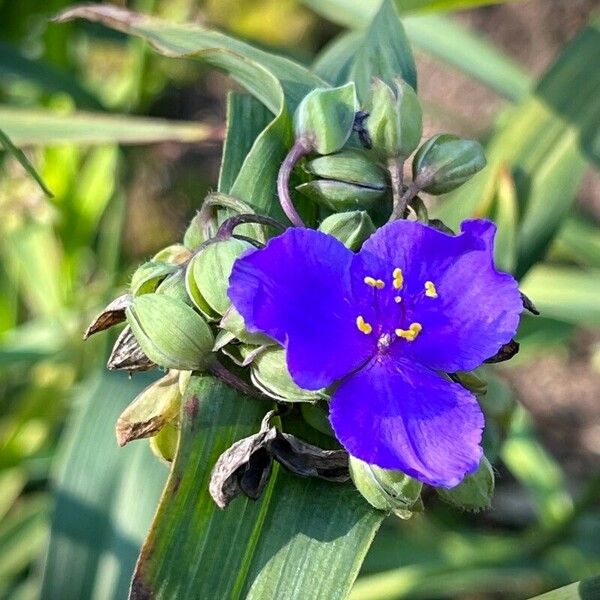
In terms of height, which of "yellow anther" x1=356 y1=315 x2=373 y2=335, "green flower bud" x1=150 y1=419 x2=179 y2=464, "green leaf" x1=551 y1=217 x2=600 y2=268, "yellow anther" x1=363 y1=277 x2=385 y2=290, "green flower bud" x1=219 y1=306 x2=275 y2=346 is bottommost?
"green leaf" x1=551 y1=217 x2=600 y2=268

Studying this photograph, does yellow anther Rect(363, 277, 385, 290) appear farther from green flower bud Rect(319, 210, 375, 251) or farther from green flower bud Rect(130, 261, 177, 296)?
green flower bud Rect(130, 261, 177, 296)

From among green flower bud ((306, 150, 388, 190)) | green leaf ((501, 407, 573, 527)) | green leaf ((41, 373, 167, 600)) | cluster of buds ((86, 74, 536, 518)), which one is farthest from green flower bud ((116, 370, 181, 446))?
green leaf ((501, 407, 573, 527))

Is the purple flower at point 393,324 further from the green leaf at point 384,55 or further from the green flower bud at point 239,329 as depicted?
the green leaf at point 384,55

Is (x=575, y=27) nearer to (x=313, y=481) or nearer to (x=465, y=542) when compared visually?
(x=465, y=542)

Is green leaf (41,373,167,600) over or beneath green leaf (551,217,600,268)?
beneath

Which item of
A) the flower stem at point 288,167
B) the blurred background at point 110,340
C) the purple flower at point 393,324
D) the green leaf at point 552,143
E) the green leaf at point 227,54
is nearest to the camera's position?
the purple flower at point 393,324

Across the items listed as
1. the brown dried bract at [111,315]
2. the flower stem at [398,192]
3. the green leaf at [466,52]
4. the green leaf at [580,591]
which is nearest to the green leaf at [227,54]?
the flower stem at [398,192]
